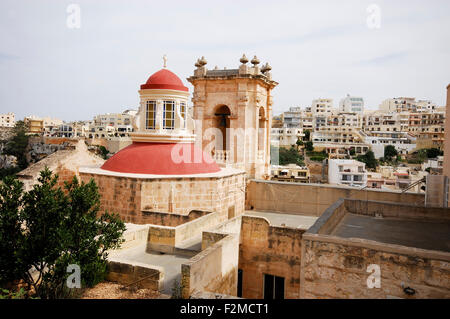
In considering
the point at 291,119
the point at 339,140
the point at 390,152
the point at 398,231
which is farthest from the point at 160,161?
the point at 291,119

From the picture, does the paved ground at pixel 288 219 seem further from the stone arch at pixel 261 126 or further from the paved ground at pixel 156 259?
the paved ground at pixel 156 259

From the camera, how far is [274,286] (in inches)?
433

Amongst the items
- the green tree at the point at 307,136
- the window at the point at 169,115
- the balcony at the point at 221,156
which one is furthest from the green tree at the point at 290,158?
the window at the point at 169,115

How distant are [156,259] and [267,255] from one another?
363 centimetres

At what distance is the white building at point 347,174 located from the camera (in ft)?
145

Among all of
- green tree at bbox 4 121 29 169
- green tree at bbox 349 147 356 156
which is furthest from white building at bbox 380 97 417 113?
green tree at bbox 4 121 29 169

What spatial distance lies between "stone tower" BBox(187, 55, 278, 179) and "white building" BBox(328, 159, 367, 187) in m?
29.4

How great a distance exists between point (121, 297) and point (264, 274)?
5607mm

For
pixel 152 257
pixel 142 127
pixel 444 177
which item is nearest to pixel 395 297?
pixel 152 257

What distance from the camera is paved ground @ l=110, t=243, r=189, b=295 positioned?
797 centimetres

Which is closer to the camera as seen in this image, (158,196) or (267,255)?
(267,255)

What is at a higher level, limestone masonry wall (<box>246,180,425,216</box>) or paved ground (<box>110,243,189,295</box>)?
limestone masonry wall (<box>246,180,425,216</box>)

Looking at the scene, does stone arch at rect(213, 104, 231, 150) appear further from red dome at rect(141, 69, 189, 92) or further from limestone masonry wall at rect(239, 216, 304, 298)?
limestone masonry wall at rect(239, 216, 304, 298)

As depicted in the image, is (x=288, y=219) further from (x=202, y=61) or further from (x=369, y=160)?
(x=369, y=160)
